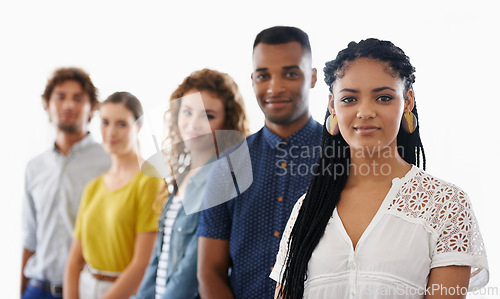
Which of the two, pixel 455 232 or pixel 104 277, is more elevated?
pixel 455 232

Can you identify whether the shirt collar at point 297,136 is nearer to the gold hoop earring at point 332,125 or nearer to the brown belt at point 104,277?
the gold hoop earring at point 332,125

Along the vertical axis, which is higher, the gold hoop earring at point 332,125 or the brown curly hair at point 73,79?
the brown curly hair at point 73,79

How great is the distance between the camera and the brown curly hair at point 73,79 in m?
2.84

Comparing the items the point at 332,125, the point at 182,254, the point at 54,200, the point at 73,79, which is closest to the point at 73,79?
the point at 73,79

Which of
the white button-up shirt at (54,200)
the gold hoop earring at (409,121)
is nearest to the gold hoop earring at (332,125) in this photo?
the gold hoop earring at (409,121)

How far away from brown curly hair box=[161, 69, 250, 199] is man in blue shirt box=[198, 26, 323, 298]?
34cm

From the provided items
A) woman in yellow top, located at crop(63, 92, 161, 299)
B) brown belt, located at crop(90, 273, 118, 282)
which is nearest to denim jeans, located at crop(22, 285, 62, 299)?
woman in yellow top, located at crop(63, 92, 161, 299)

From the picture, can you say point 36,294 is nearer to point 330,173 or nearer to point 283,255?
point 283,255

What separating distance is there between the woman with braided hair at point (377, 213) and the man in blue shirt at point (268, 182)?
32cm

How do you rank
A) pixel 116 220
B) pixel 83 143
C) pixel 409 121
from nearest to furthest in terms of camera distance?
pixel 409 121
pixel 116 220
pixel 83 143

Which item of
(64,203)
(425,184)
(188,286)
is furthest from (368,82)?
(64,203)

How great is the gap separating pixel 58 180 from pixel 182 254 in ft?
3.82

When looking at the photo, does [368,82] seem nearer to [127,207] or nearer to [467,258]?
[467,258]

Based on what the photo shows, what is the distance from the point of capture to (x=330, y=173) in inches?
52.4
